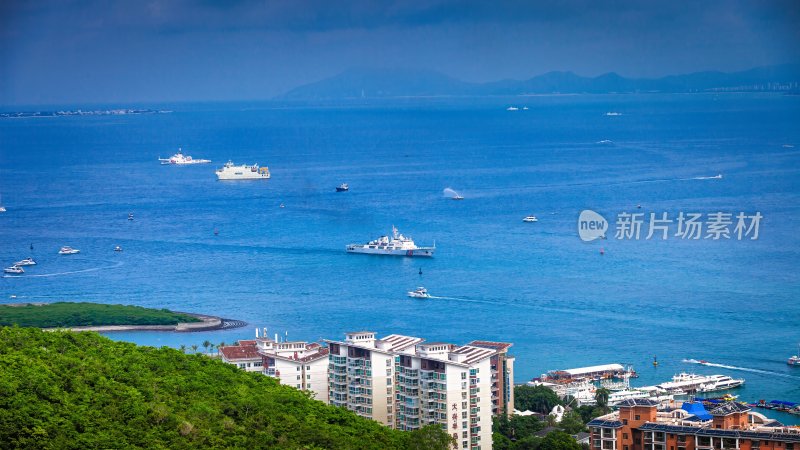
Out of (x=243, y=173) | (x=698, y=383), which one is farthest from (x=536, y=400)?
(x=243, y=173)

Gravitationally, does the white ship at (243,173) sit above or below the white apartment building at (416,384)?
above

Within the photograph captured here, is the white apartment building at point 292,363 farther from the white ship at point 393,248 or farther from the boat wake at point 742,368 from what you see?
the white ship at point 393,248

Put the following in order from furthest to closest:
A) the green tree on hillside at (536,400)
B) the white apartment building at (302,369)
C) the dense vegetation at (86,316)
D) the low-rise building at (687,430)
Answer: the dense vegetation at (86,316)
the green tree on hillside at (536,400)
the white apartment building at (302,369)
the low-rise building at (687,430)

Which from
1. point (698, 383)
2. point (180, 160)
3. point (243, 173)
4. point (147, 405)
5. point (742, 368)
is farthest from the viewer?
point (180, 160)

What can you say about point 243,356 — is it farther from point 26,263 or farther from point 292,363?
point 26,263

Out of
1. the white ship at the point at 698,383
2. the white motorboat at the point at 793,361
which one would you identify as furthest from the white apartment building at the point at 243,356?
the white motorboat at the point at 793,361

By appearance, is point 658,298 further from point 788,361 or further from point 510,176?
point 510,176
